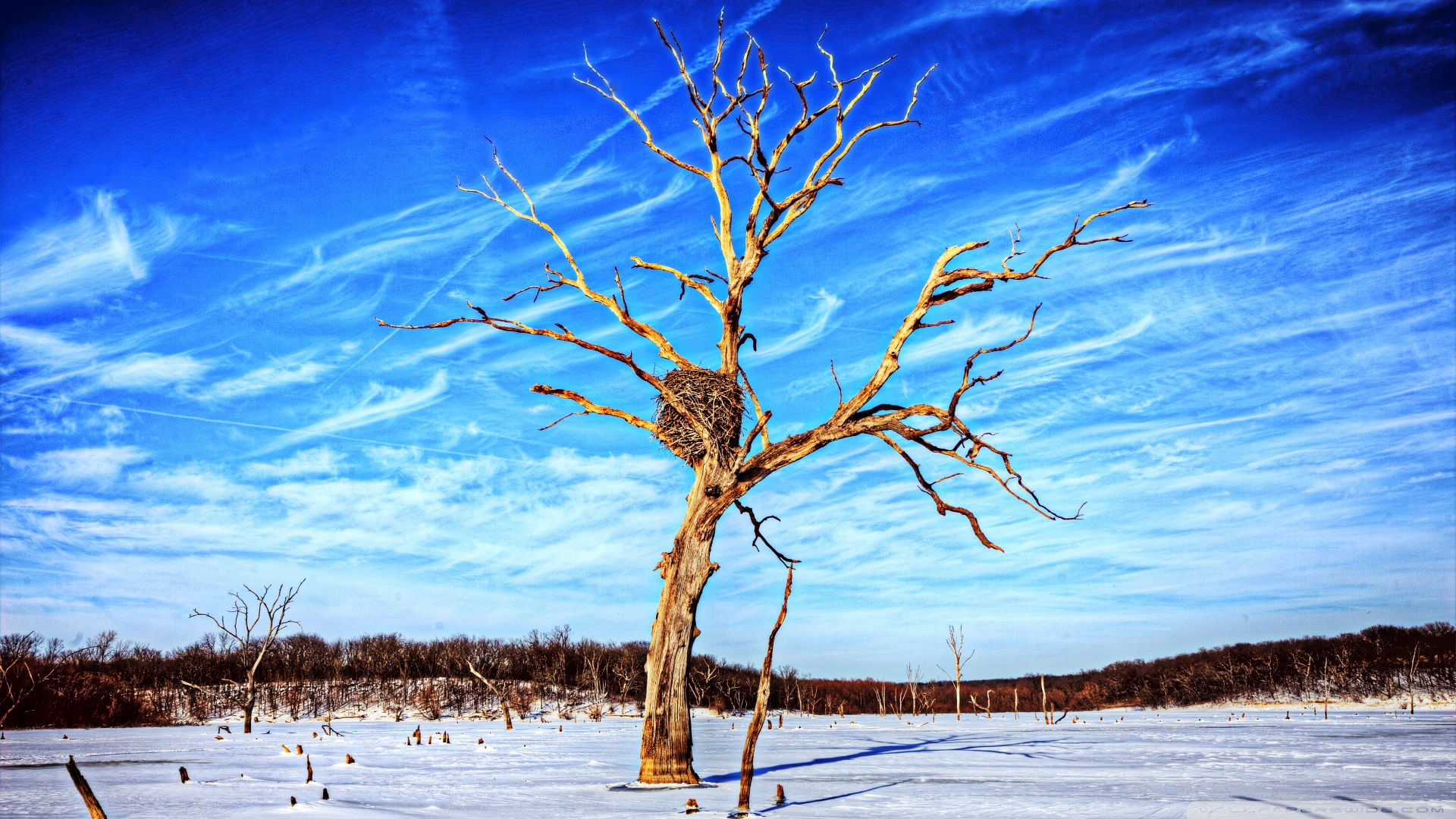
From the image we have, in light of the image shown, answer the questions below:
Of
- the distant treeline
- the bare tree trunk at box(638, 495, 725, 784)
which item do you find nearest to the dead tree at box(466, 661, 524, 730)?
the distant treeline

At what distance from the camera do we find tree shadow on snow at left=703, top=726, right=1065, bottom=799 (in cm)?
1135

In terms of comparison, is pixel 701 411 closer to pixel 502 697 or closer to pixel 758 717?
pixel 758 717

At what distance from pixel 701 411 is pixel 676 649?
270 cm

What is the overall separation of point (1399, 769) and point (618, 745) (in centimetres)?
1330

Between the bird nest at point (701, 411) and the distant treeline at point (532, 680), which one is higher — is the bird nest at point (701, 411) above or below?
above

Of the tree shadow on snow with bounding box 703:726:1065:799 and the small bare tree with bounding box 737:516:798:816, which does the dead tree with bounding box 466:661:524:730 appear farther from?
the small bare tree with bounding box 737:516:798:816

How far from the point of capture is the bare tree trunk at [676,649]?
906cm

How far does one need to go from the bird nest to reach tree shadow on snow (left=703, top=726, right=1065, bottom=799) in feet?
13.1

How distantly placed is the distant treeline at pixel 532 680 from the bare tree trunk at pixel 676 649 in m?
23.3

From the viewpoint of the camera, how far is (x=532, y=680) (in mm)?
45750

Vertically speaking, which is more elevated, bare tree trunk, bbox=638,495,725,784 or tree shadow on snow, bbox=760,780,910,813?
bare tree trunk, bbox=638,495,725,784

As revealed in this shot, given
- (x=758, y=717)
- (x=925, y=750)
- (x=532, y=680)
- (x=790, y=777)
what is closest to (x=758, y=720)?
(x=758, y=717)

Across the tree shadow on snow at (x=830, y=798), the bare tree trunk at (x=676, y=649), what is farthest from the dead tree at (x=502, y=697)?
the tree shadow on snow at (x=830, y=798)

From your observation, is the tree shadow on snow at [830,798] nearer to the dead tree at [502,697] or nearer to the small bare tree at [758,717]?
the small bare tree at [758,717]
